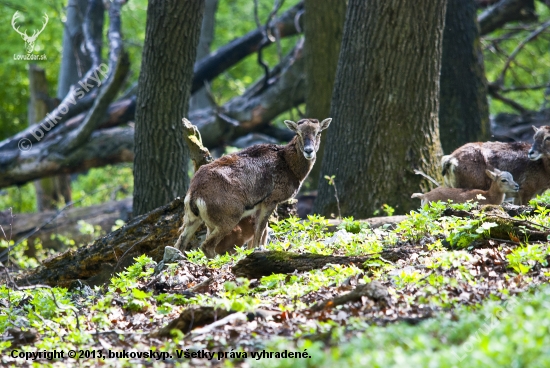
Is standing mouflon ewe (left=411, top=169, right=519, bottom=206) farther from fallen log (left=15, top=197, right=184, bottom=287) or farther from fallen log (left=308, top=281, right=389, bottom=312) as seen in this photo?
fallen log (left=308, top=281, right=389, bottom=312)

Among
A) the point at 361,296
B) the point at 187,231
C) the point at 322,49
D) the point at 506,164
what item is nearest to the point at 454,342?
the point at 361,296

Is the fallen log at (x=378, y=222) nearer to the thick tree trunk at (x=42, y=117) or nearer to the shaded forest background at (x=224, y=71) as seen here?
the shaded forest background at (x=224, y=71)

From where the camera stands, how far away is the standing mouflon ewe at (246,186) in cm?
929

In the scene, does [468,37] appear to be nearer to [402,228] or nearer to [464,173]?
[464,173]

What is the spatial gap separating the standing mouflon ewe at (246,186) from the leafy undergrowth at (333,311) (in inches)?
36.9

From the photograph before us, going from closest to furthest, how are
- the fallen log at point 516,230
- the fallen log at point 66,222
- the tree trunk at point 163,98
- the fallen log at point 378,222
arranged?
the fallen log at point 516,230 < the fallen log at point 378,222 < the tree trunk at point 163,98 < the fallen log at point 66,222

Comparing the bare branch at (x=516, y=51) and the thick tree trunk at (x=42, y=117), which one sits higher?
the bare branch at (x=516, y=51)

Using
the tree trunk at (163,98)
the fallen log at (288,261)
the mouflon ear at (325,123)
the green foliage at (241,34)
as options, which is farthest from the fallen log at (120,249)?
the green foliage at (241,34)

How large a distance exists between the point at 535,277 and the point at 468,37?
1024cm

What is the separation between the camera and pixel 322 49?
615 inches

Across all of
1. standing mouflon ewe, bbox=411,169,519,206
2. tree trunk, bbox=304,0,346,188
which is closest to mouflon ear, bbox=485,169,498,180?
standing mouflon ewe, bbox=411,169,519,206

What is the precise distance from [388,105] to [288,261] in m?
4.90

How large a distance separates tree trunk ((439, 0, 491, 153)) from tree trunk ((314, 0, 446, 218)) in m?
3.41

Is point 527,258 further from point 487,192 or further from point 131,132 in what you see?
point 131,132
